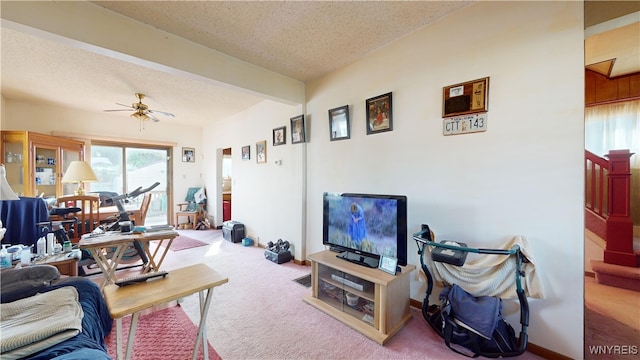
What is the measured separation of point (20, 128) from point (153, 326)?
4.71m

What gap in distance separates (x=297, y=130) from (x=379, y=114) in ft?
4.37

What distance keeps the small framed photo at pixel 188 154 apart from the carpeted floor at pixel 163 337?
4.65 meters

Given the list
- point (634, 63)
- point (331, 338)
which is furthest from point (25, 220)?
point (634, 63)

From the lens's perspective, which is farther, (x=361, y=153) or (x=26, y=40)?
(x=361, y=153)

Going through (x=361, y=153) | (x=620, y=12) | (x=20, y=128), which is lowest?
(x=361, y=153)

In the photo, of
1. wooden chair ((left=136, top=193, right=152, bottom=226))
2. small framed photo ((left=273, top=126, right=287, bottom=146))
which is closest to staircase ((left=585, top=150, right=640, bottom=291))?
small framed photo ((left=273, top=126, right=287, bottom=146))

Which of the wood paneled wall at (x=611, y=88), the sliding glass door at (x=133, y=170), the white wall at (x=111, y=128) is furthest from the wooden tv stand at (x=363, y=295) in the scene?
the white wall at (x=111, y=128)

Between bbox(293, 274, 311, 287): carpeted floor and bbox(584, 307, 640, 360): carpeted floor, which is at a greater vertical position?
bbox(584, 307, 640, 360): carpeted floor

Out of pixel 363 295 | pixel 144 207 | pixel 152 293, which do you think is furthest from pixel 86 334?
pixel 144 207

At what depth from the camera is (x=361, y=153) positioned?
9.05 ft

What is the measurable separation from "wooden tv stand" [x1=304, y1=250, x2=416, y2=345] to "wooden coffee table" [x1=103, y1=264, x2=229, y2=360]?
1069 mm

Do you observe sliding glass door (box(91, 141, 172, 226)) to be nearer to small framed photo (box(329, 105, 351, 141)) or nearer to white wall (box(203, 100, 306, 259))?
white wall (box(203, 100, 306, 259))

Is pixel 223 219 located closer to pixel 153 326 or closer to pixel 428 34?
pixel 153 326

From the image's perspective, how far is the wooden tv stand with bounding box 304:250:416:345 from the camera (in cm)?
186
